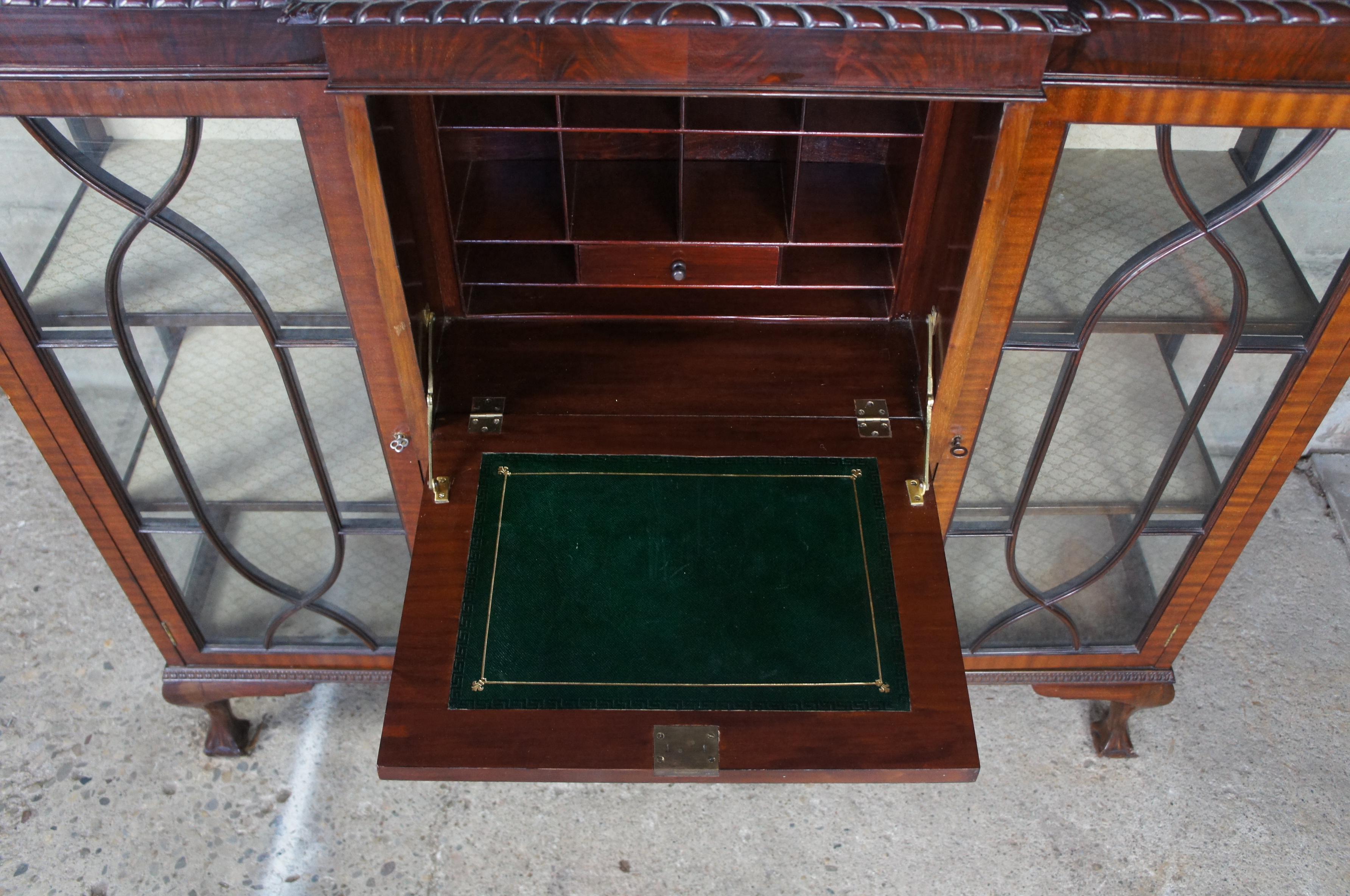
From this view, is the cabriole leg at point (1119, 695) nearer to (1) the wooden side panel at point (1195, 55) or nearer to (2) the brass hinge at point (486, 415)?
(2) the brass hinge at point (486, 415)

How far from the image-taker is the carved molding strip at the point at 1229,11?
1388 mm

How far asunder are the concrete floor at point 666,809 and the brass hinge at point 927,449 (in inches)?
40.0

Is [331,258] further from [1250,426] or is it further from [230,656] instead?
[1250,426]

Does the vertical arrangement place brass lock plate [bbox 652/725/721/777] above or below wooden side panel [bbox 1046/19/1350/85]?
below

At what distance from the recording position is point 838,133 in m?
1.86

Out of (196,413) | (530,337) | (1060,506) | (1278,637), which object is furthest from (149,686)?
(1278,637)

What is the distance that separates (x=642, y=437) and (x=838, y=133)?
600 mm

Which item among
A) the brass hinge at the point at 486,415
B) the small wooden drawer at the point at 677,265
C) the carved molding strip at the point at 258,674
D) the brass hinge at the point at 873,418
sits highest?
the small wooden drawer at the point at 677,265

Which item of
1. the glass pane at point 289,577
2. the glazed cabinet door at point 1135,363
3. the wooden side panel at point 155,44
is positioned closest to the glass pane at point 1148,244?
the glazed cabinet door at point 1135,363

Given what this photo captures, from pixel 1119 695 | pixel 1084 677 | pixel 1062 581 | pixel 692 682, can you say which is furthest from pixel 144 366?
pixel 1119 695

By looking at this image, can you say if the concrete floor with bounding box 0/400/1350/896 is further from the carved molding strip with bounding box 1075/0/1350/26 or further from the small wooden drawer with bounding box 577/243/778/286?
the carved molding strip with bounding box 1075/0/1350/26

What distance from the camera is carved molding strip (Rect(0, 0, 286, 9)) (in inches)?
54.8

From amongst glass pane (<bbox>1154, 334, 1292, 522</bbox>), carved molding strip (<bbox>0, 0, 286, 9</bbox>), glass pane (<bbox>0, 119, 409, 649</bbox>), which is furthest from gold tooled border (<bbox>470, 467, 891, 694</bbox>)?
carved molding strip (<bbox>0, 0, 286, 9</bbox>)

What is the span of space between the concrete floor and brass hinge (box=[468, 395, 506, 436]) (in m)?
1.02
